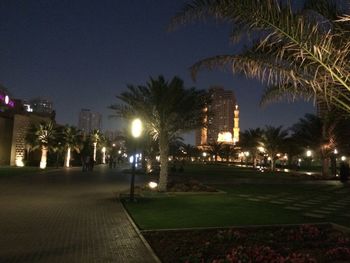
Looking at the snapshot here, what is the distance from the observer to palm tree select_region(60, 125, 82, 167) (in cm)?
4931

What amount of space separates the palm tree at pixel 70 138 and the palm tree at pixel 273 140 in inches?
1008

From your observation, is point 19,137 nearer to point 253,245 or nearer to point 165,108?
point 165,108

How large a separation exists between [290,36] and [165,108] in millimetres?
12961

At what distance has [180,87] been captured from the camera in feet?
62.3

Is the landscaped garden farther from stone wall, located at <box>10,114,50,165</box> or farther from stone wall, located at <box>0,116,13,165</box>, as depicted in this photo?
stone wall, located at <box>0,116,13,165</box>

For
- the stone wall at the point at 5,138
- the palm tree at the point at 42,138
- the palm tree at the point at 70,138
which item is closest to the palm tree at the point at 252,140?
the palm tree at the point at 70,138

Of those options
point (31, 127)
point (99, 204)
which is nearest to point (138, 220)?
point (99, 204)

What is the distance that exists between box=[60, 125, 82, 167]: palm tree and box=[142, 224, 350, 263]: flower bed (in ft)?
137

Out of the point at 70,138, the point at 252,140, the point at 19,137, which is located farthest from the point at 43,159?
the point at 252,140

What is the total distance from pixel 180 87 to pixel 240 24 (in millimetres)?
12685

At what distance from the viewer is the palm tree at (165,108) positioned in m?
18.8

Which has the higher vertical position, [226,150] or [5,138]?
[226,150]

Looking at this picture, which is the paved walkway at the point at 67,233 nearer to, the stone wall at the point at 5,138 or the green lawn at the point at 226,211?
the green lawn at the point at 226,211

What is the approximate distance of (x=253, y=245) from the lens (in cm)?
778
